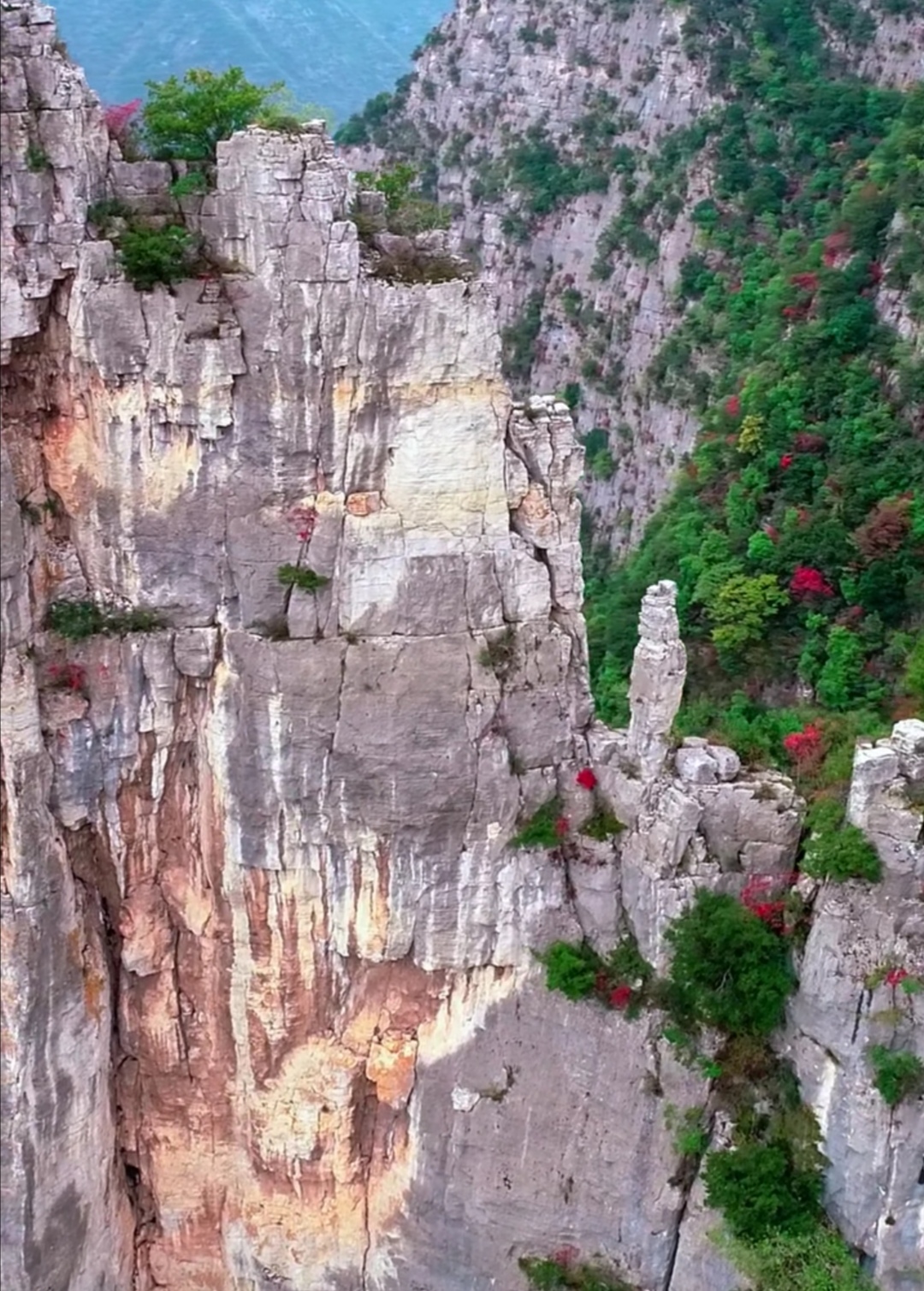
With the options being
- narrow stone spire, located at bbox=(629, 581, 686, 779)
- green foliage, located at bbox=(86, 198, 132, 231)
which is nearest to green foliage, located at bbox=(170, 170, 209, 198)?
green foliage, located at bbox=(86, 198, 132, 231)

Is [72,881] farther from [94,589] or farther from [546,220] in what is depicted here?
[546,220]

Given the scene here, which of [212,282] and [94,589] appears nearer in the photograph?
[212,282]

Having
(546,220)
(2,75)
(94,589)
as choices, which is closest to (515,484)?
(94,589)

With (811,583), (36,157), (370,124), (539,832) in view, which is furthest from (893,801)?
(370,124)

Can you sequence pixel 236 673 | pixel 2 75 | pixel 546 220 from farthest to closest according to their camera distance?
pixel 546 220, pixel 236 673, pixel 2 75

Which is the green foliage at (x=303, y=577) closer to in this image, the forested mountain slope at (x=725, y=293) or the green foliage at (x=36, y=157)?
the green foliage at (x=36, y=157)

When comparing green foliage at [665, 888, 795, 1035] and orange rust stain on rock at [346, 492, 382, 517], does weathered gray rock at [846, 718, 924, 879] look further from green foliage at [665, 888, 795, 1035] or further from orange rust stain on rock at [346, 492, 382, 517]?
orange rust stain on rock at [346, 492, 382, 517]

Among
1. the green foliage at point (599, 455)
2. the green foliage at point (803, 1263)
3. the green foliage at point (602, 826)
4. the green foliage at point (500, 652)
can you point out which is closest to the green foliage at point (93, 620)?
the green foliage at point (500, 652)
